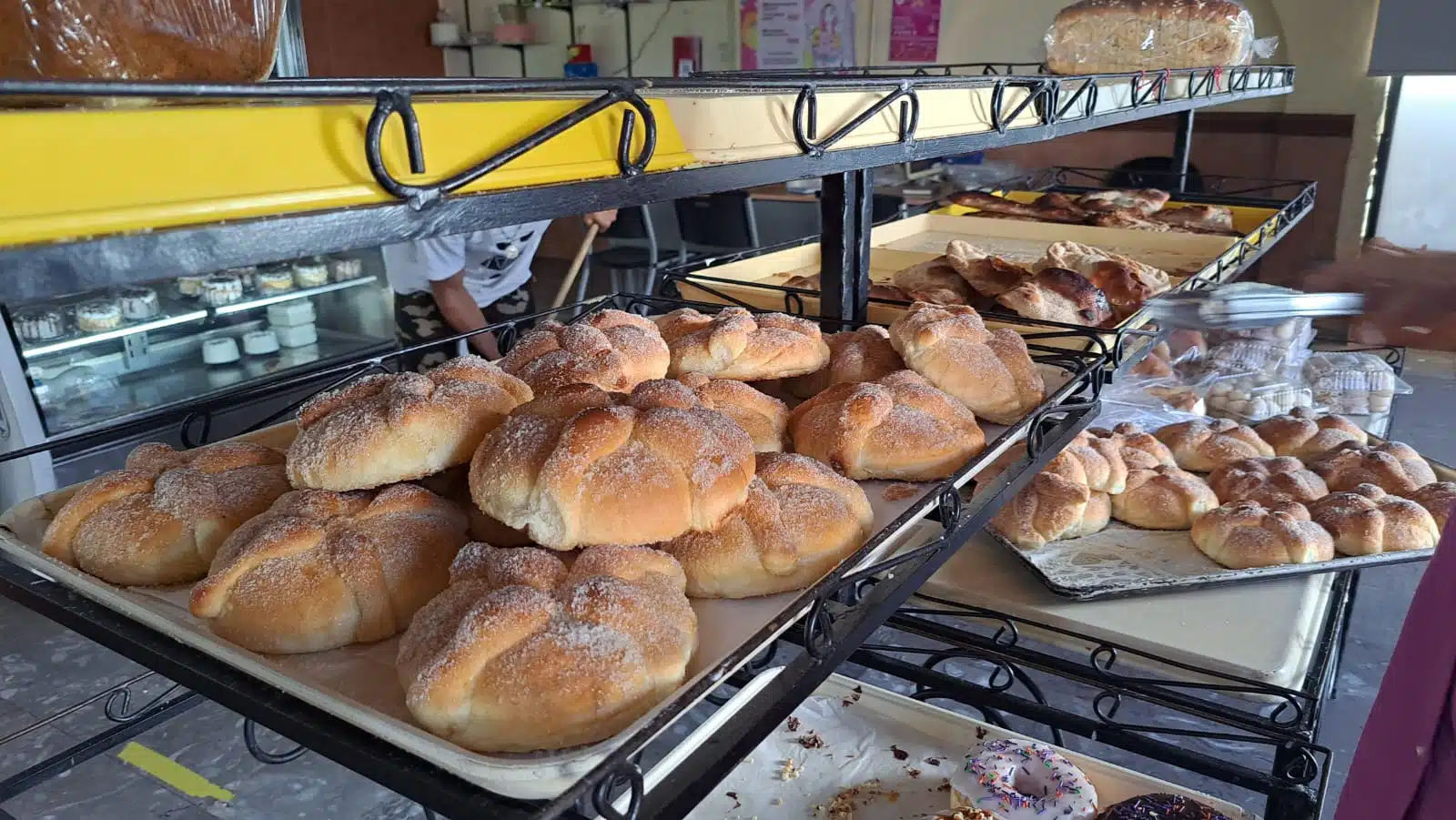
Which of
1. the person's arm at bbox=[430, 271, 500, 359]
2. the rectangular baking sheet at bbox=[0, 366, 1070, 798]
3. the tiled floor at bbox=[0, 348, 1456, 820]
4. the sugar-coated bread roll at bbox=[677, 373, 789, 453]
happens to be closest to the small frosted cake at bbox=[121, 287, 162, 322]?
the person's arm at bbox=[430, 271, 500, 359]

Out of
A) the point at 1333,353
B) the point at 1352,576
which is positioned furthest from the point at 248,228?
the point at 1333,353

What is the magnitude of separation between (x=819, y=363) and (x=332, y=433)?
2.05 ft

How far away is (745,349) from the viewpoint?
117 cm

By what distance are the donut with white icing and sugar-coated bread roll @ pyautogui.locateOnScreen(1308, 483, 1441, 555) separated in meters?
0.83

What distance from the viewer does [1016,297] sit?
1697 mm

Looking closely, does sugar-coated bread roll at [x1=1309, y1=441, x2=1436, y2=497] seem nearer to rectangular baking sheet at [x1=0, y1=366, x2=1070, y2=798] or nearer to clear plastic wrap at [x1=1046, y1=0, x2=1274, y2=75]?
clear plastic wrap at [x1=1046, y1=0, x2=1274, y2=75]

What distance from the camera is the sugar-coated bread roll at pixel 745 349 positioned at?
1171mm

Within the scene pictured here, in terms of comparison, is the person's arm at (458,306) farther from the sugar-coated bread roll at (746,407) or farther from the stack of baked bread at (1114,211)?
the sugar-coated bread roll at (746,407)

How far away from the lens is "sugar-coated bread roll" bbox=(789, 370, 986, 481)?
40.5 inches

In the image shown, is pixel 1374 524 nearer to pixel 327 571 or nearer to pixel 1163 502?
pixel 1163 502

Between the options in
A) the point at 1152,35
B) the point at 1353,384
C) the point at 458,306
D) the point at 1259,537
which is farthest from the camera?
the point at 458,306

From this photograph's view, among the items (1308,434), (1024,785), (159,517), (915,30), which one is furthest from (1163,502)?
(915,30)

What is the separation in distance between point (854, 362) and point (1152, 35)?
1.93 m

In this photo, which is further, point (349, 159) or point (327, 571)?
point (327, 571)
